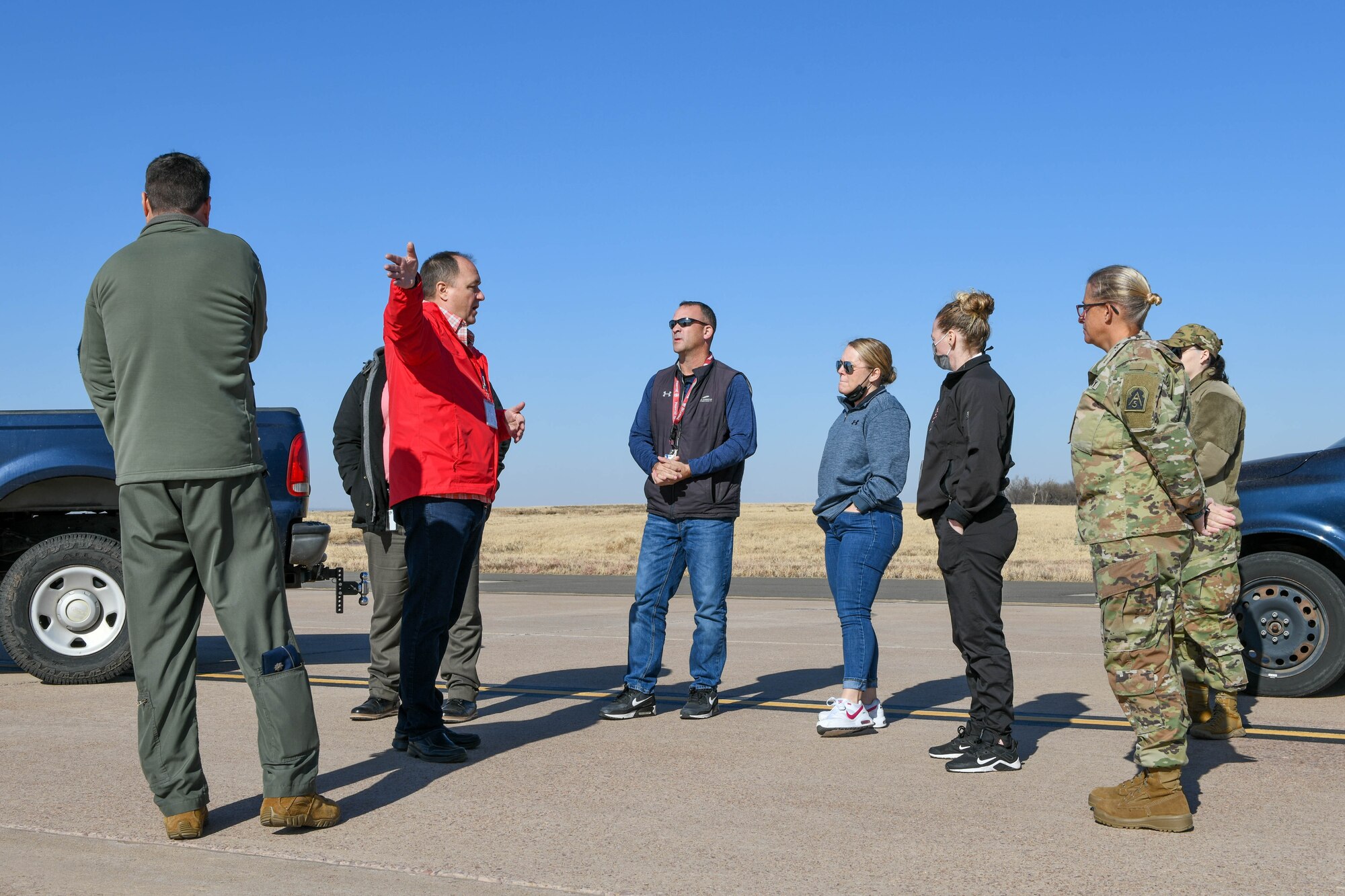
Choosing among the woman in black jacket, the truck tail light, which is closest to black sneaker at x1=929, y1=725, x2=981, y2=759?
the woman in black jacket

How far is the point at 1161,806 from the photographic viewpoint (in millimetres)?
4289

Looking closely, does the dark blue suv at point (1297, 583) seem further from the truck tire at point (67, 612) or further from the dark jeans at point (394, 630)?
the truck tire at point (67, 612)

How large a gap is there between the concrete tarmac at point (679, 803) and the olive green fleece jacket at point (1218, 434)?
125 cm

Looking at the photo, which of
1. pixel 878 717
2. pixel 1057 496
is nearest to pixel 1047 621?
pixel 878 717

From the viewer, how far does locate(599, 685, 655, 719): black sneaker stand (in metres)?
6.57

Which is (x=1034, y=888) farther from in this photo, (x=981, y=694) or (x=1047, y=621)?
(x=1047, y=621)

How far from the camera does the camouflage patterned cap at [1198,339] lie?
6543mm

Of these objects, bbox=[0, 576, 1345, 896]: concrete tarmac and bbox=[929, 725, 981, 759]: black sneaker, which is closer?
bbox=[0, 576, 1345, 896]: concrete tarmac

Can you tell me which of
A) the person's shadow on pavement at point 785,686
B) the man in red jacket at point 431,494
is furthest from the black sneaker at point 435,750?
the person's shadow on pavement at point 785,686

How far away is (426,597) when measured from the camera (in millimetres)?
5340

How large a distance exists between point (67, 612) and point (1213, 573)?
6641mm

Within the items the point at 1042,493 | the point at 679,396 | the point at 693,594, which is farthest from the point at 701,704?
the point at 1042,493

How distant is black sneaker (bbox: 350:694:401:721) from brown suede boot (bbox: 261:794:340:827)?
89.3 inches

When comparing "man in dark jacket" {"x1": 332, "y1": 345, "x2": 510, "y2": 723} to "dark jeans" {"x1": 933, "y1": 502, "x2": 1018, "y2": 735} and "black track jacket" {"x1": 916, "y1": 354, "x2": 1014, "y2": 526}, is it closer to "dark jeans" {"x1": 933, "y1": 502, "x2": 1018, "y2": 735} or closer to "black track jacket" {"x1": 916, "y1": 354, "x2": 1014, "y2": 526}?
"black track jacket" {"x1": 916, "y1": 354, "x2": 1014, "y2": 526}
